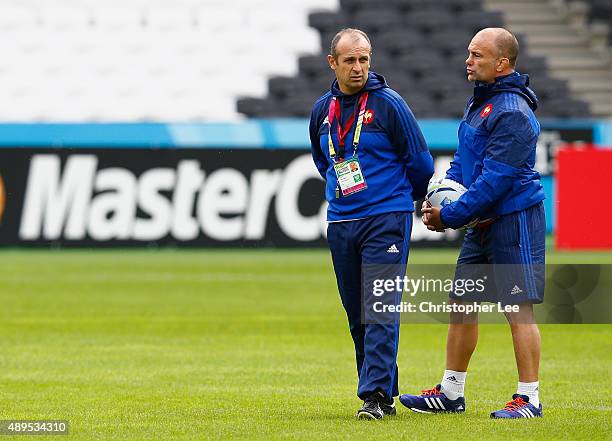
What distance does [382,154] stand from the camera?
24.7 feet

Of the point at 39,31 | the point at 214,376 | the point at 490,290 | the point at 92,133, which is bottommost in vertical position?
the point at 214,376

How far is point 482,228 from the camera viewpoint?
7633mm

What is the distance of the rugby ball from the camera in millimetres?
7578

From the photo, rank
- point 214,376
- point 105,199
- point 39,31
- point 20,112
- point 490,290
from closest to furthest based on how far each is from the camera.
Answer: point 490,290
point 214,376
point 105,199
point 20,112
point 39,31

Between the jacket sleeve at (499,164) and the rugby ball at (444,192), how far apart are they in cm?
13

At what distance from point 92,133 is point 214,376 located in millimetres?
14430

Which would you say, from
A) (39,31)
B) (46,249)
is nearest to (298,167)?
(46,249)

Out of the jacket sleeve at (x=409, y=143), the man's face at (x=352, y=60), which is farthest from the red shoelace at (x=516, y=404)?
the man's face at (x=352, y=60)

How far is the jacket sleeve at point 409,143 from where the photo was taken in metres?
7.49

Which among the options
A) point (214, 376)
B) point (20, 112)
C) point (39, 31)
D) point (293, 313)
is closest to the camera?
point (214, 376)

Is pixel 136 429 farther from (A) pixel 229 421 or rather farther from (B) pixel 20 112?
(B) pixel 20 112

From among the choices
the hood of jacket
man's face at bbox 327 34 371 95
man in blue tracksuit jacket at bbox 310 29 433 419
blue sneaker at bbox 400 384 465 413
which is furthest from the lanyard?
blue sneaker at bbox 400 384 465 413

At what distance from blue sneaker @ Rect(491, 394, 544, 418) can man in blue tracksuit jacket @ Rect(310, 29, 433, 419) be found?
612 mm

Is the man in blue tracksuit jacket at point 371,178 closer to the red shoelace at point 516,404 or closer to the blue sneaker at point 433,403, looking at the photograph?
the blue sneaker at point 433,403
